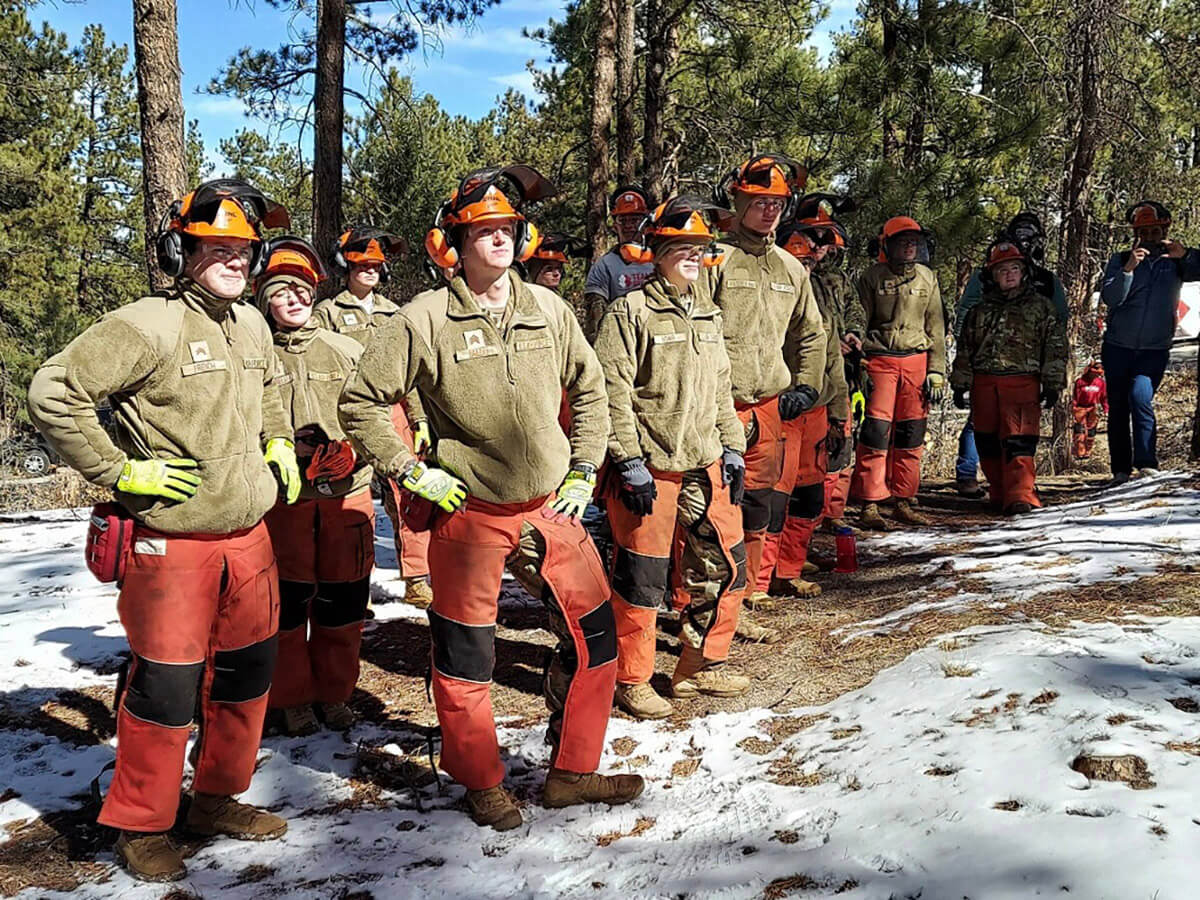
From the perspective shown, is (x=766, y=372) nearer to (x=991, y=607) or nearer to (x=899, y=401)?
(x=991, y=607)

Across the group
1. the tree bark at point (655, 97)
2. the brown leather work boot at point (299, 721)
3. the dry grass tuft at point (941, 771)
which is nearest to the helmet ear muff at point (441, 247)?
the brown leather work boot at point (299, 721)

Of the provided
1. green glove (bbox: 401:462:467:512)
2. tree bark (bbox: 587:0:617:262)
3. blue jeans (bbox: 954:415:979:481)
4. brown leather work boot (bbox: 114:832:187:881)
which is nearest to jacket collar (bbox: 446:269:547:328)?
green glove (bbox: 401:462:467:512)

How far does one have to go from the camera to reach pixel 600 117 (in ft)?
36.6

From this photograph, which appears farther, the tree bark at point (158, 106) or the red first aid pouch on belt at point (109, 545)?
the tree bark at point (158, 106)

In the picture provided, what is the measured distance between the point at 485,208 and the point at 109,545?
189 centimetres

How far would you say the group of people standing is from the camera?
3570 millimetres

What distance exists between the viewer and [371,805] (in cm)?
416

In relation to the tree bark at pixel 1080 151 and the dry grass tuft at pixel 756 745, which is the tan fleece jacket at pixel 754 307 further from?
the tree bark at pixel 1080 151

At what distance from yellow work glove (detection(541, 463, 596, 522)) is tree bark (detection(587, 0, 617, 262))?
726cm

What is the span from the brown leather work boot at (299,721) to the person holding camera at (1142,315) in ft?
24.2

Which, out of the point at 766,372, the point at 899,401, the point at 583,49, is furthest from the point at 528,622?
the point at 583,49

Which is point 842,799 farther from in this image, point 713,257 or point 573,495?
point 713,257

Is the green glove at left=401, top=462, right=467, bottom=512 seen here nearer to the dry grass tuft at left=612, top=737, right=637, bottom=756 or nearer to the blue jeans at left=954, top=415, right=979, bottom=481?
the dry grass tuft at left=612, top=737, right=637, bottom=756

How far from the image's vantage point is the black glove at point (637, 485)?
4.52 m
